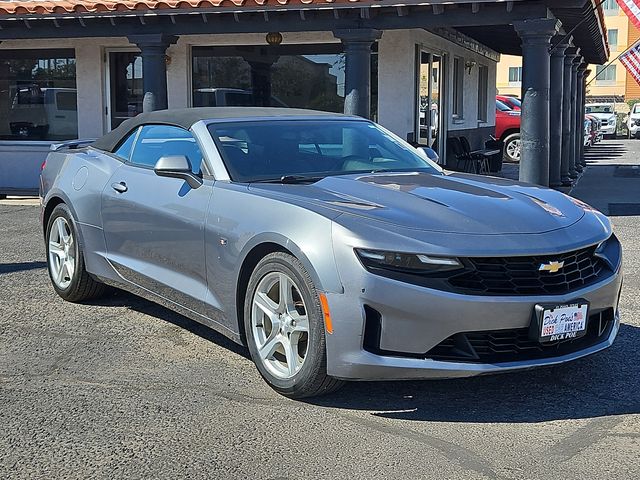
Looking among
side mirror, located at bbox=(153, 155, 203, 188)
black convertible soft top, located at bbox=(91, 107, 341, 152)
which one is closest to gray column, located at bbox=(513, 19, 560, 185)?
black convertible soft top, located at bbox=(91, 107, 341, 152)

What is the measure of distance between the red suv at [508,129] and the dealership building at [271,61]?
5954 millimetres

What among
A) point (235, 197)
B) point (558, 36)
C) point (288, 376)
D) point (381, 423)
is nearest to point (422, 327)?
point (381, 423)

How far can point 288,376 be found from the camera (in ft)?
14.3

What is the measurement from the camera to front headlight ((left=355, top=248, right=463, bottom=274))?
13.1ft

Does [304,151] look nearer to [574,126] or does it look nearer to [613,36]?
[574,126]

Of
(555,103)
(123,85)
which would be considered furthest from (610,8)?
(123,85)

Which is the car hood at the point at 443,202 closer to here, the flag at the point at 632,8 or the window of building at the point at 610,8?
the flag at the point at 632,8

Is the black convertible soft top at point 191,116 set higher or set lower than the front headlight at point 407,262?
higher

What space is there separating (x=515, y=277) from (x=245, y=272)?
4.58 feet

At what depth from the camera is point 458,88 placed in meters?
16.9

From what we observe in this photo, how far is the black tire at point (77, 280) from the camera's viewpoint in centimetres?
623

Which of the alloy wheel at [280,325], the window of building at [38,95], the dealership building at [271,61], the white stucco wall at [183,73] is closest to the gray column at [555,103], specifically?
the dealership building at [271,61]

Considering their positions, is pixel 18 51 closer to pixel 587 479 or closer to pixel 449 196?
pixel 449 196

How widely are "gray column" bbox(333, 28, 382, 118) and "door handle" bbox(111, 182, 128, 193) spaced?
5714mm
